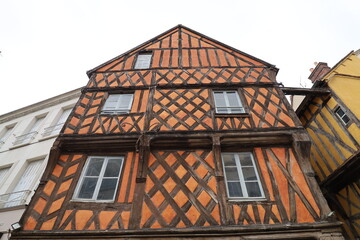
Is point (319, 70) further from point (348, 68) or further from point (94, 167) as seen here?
point (94, 167)

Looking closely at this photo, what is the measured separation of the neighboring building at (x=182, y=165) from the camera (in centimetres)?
414

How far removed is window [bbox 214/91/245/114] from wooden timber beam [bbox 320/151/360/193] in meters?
3.03

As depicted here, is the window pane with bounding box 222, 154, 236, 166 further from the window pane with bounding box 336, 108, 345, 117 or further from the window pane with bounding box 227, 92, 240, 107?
the window pane with bounding box 336, 108, 345, 117

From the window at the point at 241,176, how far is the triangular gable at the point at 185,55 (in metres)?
4.02

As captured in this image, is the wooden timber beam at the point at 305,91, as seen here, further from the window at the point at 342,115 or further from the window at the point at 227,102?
the window at the point at 227,102

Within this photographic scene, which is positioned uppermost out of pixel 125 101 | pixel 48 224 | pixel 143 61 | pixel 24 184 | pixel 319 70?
pixel 319 70

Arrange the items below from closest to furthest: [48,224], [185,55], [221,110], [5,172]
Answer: [48,224] < [221,110] < [5,172] < [185,55]

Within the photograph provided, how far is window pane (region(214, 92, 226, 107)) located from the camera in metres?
6.57

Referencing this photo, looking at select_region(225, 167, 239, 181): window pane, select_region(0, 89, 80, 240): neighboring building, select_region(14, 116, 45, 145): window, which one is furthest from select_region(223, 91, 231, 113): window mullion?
select_region(14, 116, 45, 145): window

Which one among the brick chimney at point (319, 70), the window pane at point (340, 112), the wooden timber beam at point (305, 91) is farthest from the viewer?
the brick chimney at point (319, 70)

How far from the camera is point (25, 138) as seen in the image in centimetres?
895

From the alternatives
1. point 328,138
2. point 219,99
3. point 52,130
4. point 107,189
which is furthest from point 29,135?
point 328,138

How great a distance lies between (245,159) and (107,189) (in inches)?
133

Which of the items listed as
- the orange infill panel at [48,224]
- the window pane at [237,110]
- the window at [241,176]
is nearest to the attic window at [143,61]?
the window pane at [237,110]
